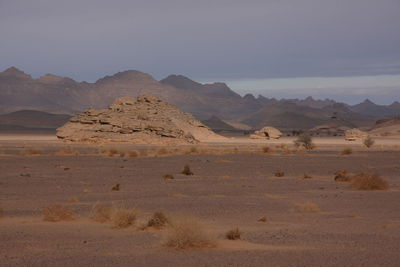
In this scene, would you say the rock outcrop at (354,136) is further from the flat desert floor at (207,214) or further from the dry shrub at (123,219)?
the dry shrub at (123,219)

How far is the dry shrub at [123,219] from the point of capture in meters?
15.9

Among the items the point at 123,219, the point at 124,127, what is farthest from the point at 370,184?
the point at 124,127

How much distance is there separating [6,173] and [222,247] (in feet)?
77.9

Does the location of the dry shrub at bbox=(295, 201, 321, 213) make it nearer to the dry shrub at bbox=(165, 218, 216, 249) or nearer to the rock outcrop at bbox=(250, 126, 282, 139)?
the dry shrub at bbox=(165, 218, 216, 249)

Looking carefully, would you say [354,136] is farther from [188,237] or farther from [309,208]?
[188,237]

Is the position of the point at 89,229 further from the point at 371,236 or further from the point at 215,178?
the point at 215,178

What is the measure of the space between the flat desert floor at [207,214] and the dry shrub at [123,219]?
28 centimetres

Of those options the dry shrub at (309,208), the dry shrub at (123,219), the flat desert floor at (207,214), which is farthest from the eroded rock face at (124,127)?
the dry shrub at (123,219)

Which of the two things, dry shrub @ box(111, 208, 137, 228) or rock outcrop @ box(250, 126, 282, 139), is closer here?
dry shrub @ box(111, 208, 137, 228)

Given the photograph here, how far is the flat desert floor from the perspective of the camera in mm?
12227

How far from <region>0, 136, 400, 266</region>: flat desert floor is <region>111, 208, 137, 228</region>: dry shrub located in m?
0.28

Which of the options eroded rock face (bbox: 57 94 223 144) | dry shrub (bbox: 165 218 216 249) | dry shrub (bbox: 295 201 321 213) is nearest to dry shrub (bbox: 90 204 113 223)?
dry shrub (bbox: 165 218 216 249)

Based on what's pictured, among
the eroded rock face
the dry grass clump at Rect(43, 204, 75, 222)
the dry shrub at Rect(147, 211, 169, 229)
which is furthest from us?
the eroded rock face

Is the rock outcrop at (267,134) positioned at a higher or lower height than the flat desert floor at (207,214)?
lower
